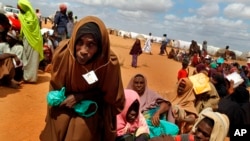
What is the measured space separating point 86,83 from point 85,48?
12.5 inches

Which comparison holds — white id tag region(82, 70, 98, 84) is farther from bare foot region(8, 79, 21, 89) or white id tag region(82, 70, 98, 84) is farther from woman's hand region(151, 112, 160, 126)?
bare foot region(8, 79, 21, 89)

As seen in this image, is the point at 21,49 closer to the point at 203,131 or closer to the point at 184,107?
the point at 184,107

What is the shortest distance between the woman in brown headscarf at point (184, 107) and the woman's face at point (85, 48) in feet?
10.1

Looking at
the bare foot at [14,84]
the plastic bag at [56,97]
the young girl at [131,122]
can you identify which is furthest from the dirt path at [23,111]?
the plastic bag at [56,97]

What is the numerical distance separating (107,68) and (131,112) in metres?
1.32

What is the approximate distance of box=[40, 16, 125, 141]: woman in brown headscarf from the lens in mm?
2568

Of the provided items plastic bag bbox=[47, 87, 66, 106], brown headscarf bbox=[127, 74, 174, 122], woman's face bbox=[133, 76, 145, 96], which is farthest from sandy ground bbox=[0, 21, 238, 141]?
plastic bag bbox=[47, 87, 66, 106]

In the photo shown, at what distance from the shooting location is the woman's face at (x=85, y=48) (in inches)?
99.5

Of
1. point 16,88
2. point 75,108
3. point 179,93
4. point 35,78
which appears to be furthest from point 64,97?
point 35,78

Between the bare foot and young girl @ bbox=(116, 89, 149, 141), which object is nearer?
young girl @ bbox=(116, 89, 149, 141)

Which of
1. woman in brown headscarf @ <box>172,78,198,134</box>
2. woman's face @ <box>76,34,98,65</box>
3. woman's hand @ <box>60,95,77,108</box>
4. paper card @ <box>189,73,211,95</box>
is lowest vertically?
woman in brown headscarf @ <box>172,78,198,134</box>

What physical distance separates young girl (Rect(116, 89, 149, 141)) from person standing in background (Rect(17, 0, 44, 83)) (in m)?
3.81

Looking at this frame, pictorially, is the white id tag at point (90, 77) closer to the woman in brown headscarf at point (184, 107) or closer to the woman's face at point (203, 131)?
the woman's face at point (203, 131)

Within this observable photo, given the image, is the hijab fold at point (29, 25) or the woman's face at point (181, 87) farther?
the hijab fold at point (29, 25)
